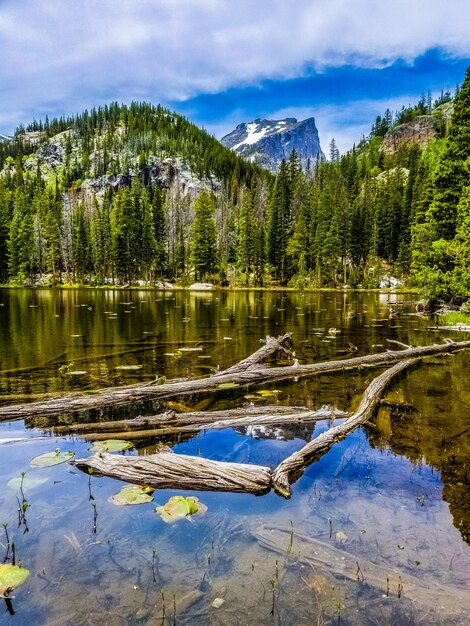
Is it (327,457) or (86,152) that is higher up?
(86,152)

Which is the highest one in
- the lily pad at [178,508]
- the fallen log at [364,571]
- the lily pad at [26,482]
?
the lily pad at [26,482]

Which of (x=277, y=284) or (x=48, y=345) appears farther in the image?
(x=277, y=284)

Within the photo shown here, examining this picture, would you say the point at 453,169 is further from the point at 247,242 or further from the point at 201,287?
the point at 201,287

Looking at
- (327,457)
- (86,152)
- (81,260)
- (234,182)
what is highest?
(86,152)

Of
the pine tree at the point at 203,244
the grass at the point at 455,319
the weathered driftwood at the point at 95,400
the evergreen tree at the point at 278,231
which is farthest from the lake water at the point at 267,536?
the pine tree at the point at 203,244

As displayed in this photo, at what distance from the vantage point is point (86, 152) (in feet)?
509

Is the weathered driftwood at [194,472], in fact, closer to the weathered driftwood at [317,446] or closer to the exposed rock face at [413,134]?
the weathered driftwood at [317,446]

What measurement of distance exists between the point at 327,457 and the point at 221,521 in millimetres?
2480

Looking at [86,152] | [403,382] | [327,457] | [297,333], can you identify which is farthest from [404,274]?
[86,152]

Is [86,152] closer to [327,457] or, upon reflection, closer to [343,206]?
[343,206]

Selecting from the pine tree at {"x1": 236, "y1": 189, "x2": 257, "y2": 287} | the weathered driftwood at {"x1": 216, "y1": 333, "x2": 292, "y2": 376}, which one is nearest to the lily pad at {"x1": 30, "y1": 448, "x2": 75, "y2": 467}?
the weathered driftwood at {"x1": 216, "y1": 333, "x2": 292, "y2": 376}

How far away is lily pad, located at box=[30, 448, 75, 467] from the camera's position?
19.6ft

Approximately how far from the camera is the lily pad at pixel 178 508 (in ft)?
15.2

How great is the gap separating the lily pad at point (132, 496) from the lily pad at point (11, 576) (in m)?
1.30
